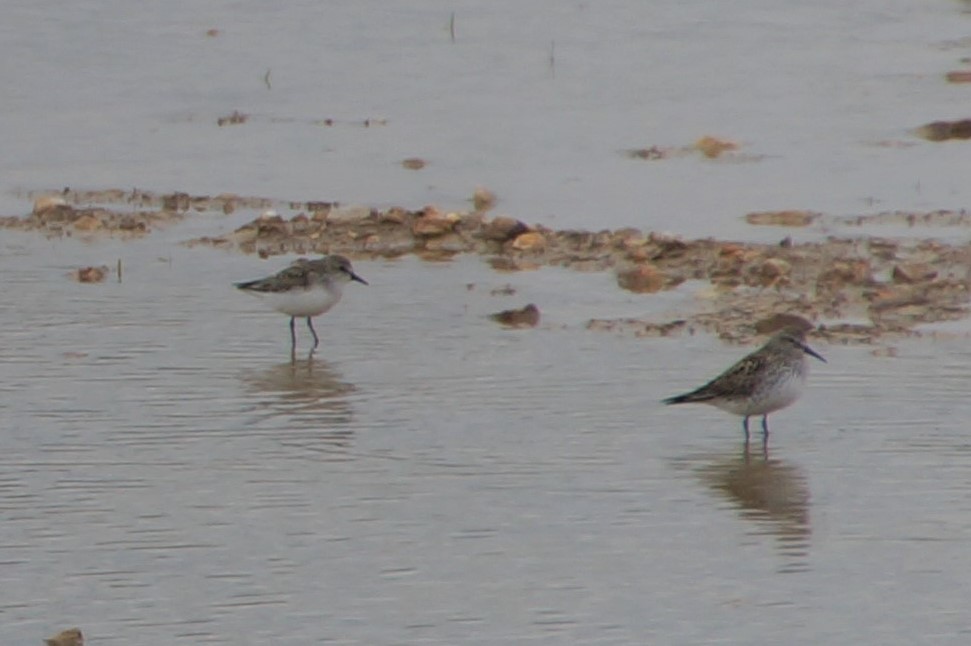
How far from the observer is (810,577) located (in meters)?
8.52

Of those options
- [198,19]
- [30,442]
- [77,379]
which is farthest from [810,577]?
[198,19]

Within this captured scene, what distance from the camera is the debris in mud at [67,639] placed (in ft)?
25.3

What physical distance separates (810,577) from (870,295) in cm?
485

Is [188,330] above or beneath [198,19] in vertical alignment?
beneath

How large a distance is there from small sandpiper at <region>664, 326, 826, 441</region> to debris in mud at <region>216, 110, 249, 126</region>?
7919 mm

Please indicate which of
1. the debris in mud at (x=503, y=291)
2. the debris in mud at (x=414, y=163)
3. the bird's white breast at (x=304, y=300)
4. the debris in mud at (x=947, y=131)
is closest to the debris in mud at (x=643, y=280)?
the debris in mud at (x=503, y=291)

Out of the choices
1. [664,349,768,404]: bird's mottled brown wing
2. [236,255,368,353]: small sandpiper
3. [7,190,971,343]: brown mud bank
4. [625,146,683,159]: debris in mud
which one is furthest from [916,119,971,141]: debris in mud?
[664,349,768,404]: bird's mottled brown wing

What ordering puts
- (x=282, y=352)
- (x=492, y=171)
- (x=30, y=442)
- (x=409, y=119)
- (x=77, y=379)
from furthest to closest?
(x=409, y=119) → (x=492, y=171) → (x=282, y=352) → (x=77, y=379) → (x=30, y=442)

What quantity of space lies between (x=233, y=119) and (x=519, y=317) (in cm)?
615

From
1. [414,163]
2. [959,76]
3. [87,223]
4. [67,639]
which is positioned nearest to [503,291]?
[87,223]

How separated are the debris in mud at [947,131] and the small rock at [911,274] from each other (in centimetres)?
357

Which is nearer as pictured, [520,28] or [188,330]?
[188,330]

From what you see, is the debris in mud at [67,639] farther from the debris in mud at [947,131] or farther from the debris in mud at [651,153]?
the debris in mud at [947,131]

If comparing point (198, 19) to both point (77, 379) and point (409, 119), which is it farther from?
point (77, 379)
